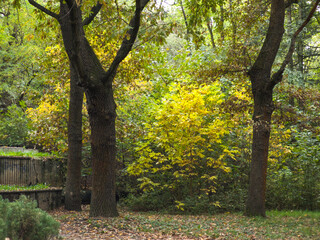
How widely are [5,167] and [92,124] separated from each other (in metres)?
3.97

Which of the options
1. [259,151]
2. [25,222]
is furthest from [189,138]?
[25,222]

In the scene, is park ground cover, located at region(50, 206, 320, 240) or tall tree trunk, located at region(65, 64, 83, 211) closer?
park ground cover, located at region(50, 206, 320, 240)

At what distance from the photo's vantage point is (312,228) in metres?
8.70

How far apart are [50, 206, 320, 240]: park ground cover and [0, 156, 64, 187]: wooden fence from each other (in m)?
3.37

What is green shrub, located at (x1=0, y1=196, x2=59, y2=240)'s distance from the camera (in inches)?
177

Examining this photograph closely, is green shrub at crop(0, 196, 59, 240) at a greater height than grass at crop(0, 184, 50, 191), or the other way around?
green shrub at crop(0, 196, 59, 240)

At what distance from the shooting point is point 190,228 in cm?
830

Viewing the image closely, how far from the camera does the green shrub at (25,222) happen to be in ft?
14.7

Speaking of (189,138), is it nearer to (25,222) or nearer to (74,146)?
(74,146)

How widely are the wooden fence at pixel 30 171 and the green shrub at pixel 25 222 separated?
21.3 feet

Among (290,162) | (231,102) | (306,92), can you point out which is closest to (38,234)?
(231,102)

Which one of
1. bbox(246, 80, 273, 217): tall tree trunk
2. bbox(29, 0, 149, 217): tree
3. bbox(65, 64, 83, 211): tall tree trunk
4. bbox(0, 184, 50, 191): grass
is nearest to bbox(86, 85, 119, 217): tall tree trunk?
bbox(29, 0, 149, 217): tree

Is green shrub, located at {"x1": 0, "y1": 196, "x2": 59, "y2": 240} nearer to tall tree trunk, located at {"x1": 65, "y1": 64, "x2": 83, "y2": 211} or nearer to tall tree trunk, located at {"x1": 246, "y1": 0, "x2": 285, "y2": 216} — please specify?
tall tree trunk, located at {"x1": 65, "y1": 64, "x2": 83, "y2": 211}

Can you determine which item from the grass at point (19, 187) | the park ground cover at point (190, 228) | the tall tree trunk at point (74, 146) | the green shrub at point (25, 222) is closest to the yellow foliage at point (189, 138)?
the tall tree trunk at point (74, 146)
